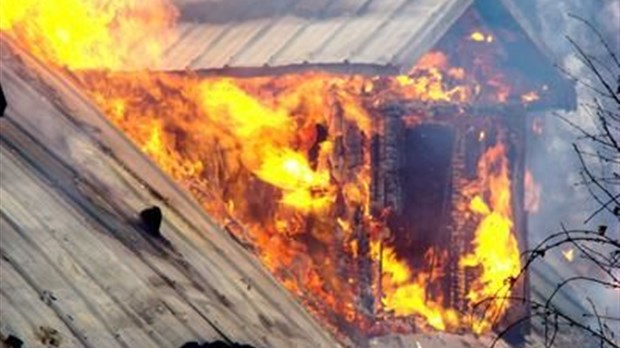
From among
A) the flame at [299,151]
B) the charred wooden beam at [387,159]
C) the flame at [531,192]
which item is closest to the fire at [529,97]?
the flame at [299,151]

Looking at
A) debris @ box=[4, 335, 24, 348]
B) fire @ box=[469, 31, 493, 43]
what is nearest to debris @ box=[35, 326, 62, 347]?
debris @ box=[4, 335, 24, 348]

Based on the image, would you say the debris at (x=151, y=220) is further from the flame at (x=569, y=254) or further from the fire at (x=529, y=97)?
the flame at (x=569, y=254)

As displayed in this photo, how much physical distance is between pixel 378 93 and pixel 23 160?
7.34 m

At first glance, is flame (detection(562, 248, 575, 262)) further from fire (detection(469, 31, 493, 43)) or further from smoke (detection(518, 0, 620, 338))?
fire (detection(469, 31, 493, 43))

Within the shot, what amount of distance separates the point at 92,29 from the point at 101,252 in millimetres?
9072

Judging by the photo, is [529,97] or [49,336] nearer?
[49,336]

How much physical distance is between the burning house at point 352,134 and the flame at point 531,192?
11596 millimetres

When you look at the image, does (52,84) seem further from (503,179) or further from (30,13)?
(503,179)

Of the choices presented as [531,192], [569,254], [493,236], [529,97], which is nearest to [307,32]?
[529,97]

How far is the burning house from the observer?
15734 millimetres

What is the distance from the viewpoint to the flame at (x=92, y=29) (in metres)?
15.5

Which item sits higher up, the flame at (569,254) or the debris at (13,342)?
the flame at (569,254)

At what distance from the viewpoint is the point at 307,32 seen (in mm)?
16688

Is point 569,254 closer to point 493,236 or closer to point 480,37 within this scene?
point 493,236
